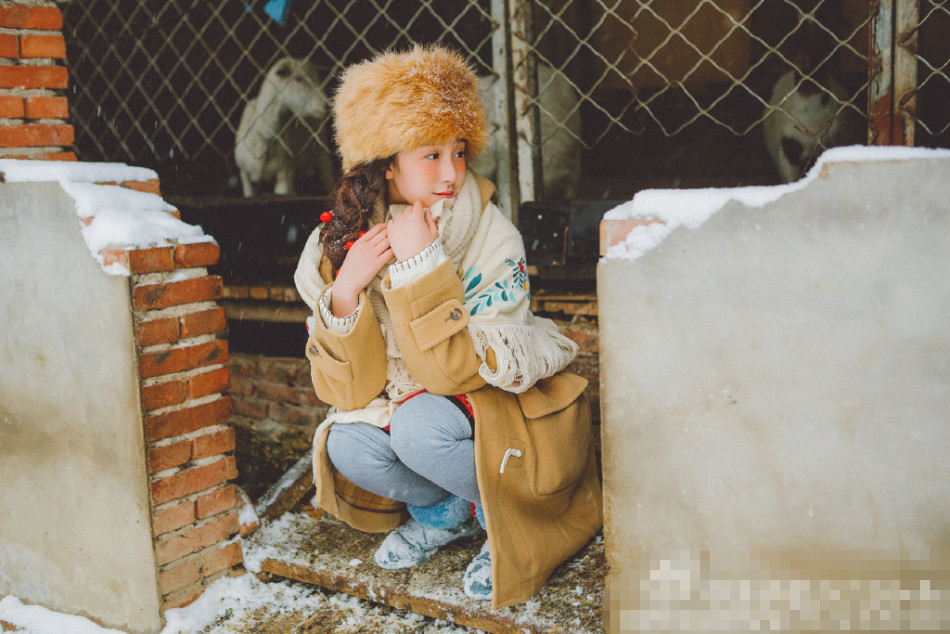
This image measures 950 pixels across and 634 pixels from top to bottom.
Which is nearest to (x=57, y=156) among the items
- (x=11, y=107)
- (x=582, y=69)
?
(x=11, y=107)

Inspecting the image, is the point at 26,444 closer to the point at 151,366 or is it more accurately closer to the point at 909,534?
the point at 151,366

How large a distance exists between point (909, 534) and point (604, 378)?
594 millimetres

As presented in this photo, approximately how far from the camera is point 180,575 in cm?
237

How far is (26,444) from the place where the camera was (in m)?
2.51

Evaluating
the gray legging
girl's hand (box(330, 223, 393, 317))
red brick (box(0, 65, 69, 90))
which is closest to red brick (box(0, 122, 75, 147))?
red brick (box(0, 65, 69, 90))

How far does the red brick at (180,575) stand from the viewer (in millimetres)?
2322

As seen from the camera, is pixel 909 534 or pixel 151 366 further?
pixel 151 366

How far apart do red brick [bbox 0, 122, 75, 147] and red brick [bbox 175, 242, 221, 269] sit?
79cm

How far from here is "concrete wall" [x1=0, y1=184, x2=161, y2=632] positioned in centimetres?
223

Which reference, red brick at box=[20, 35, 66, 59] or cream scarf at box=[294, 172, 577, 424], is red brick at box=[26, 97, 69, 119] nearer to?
red brick at box=[20, 35, 66, 59]

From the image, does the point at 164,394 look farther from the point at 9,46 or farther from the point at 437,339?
the point at 9,46

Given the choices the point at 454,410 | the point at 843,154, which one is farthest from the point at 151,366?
the point at 843,154

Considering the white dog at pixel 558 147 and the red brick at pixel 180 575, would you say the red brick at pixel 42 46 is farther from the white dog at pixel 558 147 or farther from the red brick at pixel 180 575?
the white dog at pixel 558 147

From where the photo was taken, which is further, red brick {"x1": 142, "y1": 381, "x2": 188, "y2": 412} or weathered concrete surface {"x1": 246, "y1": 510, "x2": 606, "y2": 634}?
red brick {"x1": 142, "y1": 381, "x2": 188, "y2": 412}
